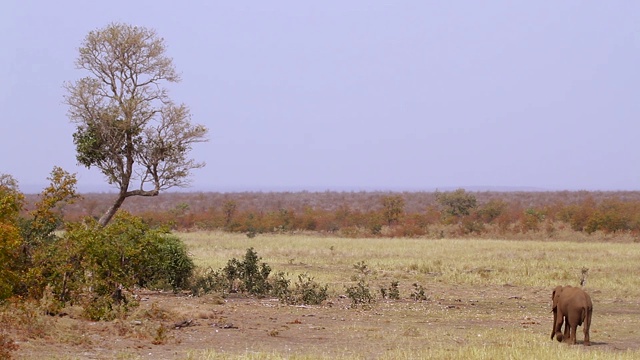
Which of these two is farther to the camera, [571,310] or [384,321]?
[384,321]

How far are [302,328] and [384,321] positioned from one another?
2183mm

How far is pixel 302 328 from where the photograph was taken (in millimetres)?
15797

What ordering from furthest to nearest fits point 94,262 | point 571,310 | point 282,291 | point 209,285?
point 209,285, point 282,291, point 94,262, point 571,310

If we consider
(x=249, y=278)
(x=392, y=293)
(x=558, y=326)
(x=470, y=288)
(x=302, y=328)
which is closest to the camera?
(x=558, y=326)

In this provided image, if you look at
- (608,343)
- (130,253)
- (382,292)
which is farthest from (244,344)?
(382,292)

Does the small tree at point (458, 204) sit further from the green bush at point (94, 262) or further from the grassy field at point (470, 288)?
the green bush at point (94, 262)

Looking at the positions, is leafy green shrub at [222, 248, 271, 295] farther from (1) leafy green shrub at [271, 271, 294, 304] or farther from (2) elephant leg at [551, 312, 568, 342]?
(2) elephant leg at [551, 312, 568, 342]

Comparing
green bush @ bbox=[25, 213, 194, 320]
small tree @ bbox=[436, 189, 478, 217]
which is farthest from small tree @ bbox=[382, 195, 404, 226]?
green bush @ bbox=[25, 213, 194, 320]

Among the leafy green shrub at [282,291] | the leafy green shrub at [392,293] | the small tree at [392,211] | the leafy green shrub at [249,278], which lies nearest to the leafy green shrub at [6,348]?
the leafy green shrub at [282,291]

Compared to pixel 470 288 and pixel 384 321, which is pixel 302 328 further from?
pixel 470 288

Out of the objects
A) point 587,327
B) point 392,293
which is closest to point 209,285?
point 392,293

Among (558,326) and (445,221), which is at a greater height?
(445,221)

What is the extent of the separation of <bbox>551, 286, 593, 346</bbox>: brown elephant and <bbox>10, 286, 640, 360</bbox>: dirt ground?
0.48 metres

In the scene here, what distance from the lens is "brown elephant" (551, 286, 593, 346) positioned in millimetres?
13422
